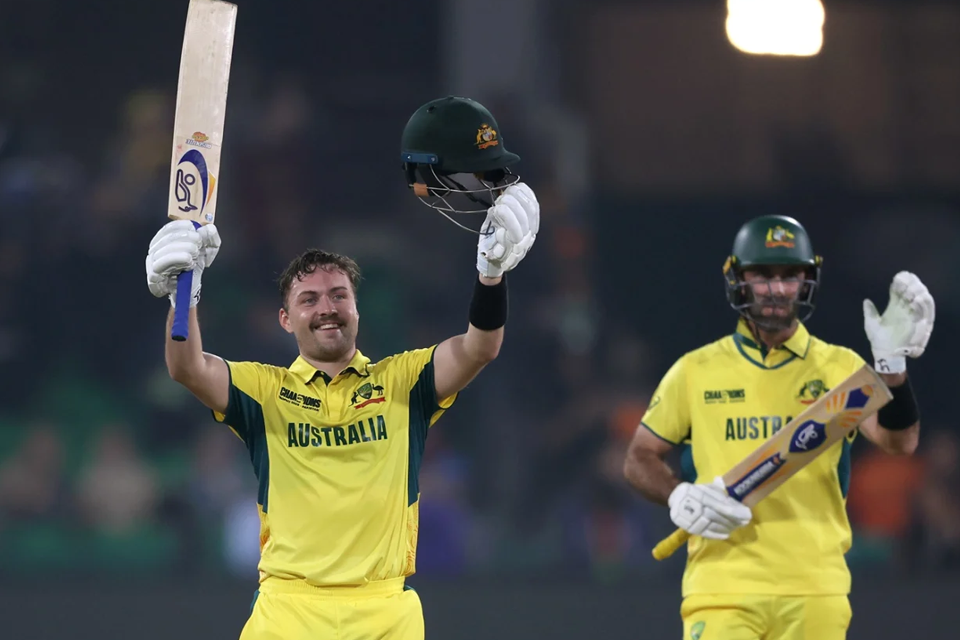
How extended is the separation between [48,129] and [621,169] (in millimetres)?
2687

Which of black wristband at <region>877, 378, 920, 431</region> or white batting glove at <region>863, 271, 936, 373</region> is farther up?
white batting glove at <region>863, 271, 936, 373</region>

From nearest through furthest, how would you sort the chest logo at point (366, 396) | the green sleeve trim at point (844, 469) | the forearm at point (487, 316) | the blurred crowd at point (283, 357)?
the forearm at point (487, 316) → the chest logo at point (366, 396) → the green sleeve trim at point (844, 469) → the blurred crowd at point (283, 357)

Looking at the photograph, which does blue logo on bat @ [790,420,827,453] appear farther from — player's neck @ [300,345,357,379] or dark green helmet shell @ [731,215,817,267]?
player's neck @ [300,345,357,379]

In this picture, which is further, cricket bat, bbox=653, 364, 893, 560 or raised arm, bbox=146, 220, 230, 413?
cricket bat, bbox=653, 364, 893, 560

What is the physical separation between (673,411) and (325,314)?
36.8 inches

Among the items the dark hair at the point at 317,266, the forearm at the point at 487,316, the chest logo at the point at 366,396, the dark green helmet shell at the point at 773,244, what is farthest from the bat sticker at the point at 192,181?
the dark green helmet shell at the point at 773,244

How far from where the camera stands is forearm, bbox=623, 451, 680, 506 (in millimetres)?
3432

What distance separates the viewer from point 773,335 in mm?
3418

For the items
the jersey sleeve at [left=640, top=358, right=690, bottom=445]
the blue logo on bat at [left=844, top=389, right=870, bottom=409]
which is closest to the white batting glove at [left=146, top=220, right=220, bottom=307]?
the jersey sleeve at [left=640, top=358, right=690, bottom=445]

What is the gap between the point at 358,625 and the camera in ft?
9.48

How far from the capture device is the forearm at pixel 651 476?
3.43m

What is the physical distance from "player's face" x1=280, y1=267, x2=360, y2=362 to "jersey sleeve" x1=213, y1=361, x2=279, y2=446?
4.7 inches

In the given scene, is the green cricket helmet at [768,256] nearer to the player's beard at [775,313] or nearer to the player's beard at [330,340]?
the player's beard at [775,313]

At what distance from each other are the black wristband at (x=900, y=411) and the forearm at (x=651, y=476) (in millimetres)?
522
